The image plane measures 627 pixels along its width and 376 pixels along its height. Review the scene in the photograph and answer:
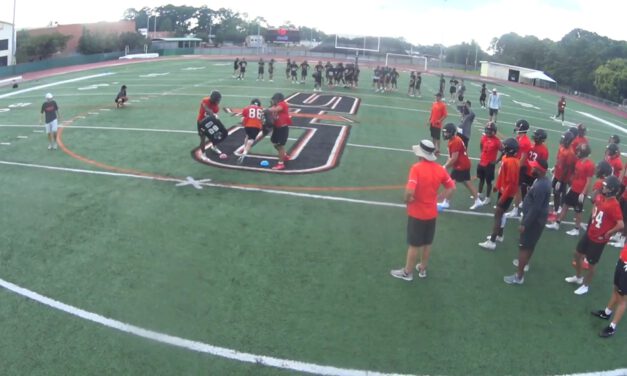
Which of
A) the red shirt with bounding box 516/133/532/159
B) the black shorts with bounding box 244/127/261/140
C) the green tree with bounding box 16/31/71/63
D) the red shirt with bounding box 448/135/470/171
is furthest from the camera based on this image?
the green tree with bounding box 16/31/71/63

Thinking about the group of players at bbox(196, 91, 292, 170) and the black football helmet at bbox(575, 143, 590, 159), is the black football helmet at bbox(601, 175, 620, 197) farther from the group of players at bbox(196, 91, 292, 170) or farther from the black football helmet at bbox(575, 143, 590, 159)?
the group of players at bbox(196, 91, 292, 170)

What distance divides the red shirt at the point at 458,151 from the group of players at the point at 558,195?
18mm

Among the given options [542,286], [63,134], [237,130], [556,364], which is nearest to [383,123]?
[237,130]

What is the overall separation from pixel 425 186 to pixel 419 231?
609 millimetres

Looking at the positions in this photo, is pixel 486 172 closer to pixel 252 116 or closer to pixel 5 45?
pixel 252 116

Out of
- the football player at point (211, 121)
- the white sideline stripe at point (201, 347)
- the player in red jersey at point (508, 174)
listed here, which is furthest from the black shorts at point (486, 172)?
the white sideline stripe at point (201, 347)

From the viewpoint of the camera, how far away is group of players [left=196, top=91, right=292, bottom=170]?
11.6 m

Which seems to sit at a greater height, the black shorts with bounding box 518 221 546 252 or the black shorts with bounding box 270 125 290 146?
the black shorts with bounding box 270 125 290 146

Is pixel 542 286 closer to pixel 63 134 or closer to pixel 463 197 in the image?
pixel 463 197

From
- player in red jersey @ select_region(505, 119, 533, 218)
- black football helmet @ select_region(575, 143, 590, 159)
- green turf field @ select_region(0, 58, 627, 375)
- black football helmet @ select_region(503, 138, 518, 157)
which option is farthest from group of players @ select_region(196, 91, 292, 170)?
black football helmet @ select_region(575, 143, 590, 159)

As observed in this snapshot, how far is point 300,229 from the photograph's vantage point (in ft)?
28.3

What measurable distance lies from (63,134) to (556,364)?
1482 cm

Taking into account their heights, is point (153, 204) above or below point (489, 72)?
below

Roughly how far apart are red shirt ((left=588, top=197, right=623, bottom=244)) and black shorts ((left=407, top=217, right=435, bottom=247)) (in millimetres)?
2168
